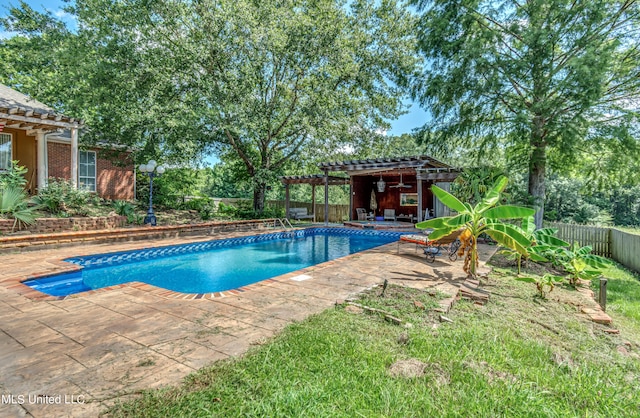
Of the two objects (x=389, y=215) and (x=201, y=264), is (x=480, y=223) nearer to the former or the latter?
(x=201, y=264)

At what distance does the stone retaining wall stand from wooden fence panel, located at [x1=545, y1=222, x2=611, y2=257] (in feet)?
53.1

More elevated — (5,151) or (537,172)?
(5,151)

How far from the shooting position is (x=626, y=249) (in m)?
8.93

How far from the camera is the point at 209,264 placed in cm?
908

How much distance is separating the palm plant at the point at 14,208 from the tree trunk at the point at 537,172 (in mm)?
15356

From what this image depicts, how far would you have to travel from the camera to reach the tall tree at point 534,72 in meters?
8.74

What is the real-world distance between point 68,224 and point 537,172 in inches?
620

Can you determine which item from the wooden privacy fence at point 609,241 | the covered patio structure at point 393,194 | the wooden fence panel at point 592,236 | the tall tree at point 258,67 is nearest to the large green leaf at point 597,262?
the wooden privacy fence at point 609,241

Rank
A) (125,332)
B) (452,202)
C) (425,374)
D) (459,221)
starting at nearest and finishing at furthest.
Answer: (425,374)
(125,332)
(459,221)
(452,202)

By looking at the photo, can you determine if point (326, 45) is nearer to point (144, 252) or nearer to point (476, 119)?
point (476, 119)

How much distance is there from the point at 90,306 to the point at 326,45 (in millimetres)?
15087

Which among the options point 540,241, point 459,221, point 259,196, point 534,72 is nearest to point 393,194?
point 259,196

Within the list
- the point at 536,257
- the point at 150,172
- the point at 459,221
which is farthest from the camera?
the point at 150,172

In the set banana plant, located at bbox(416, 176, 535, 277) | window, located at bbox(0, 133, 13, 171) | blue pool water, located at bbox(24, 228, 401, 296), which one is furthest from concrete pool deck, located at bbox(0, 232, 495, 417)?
window, located at bbox(0, 133, 13, 171)
